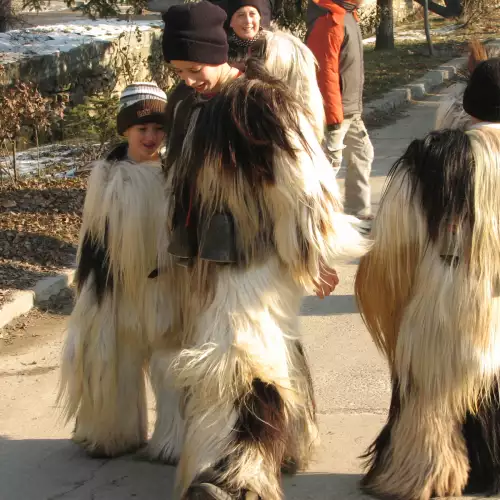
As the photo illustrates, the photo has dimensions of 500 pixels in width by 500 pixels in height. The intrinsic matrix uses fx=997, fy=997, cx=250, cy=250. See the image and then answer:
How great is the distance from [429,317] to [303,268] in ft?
1.48

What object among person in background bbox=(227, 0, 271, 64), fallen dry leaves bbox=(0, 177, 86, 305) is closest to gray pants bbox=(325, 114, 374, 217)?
fallen dry leaves bbox=(0, 177, 86, 305)

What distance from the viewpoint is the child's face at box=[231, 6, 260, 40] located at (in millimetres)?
4555

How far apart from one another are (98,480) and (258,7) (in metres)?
2.27

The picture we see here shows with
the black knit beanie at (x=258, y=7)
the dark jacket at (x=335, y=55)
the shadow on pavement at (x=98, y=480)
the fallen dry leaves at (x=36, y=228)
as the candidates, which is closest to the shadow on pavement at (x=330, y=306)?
the dark jacket at (x=335, y=55)

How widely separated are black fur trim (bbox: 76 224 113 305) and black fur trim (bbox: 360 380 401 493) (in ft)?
3.73

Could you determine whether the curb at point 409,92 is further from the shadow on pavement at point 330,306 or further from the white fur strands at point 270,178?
the white fur strands at point 270,178

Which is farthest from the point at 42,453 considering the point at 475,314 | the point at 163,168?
the point at 475,314

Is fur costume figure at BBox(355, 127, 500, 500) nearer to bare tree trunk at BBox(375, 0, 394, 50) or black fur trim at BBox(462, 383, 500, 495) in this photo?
black fur trim at BBox(462, 383, 500, 495)

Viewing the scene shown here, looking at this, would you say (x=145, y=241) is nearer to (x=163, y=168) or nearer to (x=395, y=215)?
(x=163, y=168)

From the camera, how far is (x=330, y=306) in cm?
596

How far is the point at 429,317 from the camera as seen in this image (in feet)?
10.9

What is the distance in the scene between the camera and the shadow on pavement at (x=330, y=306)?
5.86 metres

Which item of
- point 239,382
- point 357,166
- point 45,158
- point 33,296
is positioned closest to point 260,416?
point 239,382

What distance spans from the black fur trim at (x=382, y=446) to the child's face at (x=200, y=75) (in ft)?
4.00
